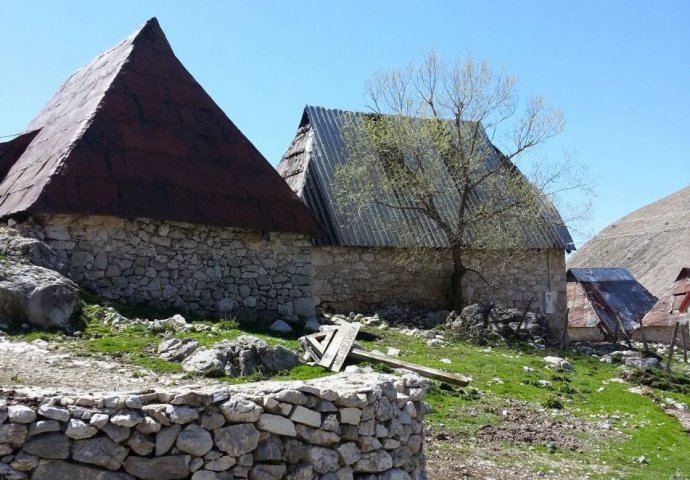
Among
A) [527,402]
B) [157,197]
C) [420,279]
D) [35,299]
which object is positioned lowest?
[527,402]

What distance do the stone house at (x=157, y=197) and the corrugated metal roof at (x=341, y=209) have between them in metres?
3.61

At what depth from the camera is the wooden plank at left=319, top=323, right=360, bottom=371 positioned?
9.54 m

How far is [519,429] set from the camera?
8.66 metres

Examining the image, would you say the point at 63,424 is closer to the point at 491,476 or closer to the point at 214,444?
the point at 214,444

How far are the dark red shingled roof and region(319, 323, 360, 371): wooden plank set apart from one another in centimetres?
363

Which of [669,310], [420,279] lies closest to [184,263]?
[420,279]

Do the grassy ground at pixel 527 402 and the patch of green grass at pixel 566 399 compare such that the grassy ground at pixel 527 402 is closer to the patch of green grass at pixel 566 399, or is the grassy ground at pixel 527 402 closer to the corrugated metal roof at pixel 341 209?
the patch of green grass at pixel 566 399

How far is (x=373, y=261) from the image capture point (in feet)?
59.1

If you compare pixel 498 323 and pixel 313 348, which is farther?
pixel 498 323

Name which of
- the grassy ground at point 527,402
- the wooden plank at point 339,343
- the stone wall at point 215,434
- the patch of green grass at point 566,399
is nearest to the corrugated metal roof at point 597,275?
Answer: the patch of green grass at point 566,399

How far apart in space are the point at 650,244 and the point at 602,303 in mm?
21259

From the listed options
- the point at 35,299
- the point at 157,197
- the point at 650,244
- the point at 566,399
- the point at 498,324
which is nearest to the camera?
the point at 35,299

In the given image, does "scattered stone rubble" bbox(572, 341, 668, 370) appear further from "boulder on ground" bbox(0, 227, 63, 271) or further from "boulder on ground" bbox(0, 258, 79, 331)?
"boulder on ground" bbox(0, 227, 63, 271)

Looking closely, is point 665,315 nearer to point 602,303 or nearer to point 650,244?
point 602,303
